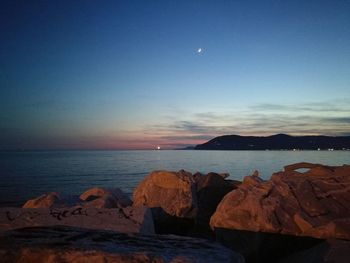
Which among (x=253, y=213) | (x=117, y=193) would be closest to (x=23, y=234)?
(x=253, y=213)

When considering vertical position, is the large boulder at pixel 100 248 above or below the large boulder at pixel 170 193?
above

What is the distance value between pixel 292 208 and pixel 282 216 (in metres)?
0.38

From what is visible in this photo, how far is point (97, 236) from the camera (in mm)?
4586

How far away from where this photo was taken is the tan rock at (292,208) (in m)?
8.37

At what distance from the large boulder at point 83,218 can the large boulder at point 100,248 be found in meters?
3.16

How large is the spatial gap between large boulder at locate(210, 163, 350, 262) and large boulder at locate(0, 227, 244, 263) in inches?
174

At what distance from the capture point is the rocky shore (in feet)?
13.0

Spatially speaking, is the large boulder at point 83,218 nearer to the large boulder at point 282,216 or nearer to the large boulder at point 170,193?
the large boulder at point 282,216

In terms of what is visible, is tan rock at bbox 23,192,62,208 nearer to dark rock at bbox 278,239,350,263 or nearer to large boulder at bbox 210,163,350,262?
large boulder at bbox 210,163,350,262

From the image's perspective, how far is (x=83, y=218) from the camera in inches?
331

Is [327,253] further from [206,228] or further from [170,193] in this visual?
[170,193]

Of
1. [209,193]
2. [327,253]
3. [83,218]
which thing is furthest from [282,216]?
[209,193]

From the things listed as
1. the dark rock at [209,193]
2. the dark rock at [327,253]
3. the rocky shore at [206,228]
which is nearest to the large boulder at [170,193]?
the rocky shore at [206,228]

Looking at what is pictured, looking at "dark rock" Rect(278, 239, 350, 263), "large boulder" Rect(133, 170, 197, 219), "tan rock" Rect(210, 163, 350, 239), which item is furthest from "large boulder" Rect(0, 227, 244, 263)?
"large boulder" Rect(133, 170, 197, 219)
